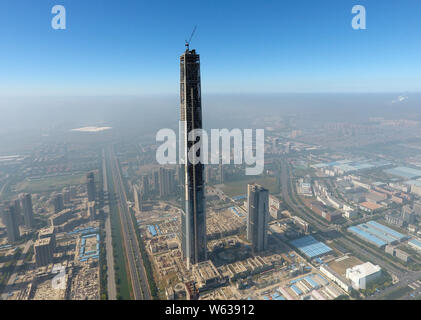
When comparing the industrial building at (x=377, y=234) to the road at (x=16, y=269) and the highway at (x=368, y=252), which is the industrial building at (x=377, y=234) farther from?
the road at (x=16, y=269)

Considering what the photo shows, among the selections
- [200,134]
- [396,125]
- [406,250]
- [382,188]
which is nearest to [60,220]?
[200,134]

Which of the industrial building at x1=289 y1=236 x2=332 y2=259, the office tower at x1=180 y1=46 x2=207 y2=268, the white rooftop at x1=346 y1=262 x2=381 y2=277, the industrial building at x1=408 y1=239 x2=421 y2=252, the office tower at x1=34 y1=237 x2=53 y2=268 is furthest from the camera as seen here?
the industrial building at x1=408 y1=239 x2=421 y2=252

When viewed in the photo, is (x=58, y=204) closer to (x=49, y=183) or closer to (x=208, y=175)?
(x=49, y=183)

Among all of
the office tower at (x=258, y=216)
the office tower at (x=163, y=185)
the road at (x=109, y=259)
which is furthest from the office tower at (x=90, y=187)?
the office tower at (x=258, y=216)

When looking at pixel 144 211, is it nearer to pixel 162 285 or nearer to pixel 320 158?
pixel 162 285

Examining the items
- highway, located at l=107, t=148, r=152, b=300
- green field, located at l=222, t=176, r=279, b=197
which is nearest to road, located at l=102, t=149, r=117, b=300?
highway, located at l=107, t=148, r=152, b=300

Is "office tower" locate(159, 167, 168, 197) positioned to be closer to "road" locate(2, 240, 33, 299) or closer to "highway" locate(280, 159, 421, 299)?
"road" locate(2, 240, 33, 299)
